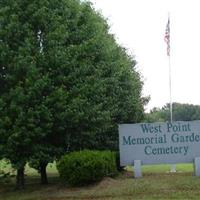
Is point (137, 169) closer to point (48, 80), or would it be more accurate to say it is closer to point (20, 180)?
point (20, 180)

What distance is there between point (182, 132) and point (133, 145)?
1.71 m

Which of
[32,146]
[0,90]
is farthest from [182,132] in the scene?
[0,90]

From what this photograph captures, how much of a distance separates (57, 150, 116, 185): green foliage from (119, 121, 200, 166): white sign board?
1783 mm

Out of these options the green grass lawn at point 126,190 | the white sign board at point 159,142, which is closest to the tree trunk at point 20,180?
the green grass lawn at point 126,190

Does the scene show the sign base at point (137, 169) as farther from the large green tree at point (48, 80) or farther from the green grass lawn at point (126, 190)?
the large green tree at point (48, 80)

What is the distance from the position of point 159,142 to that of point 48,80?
439 centimetres

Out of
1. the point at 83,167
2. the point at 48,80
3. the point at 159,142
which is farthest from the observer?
the point at 159,142

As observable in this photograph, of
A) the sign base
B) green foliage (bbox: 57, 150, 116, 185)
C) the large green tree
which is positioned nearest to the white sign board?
the sign base

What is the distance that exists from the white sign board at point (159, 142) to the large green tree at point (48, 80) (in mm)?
1132

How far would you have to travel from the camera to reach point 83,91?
16.5 m

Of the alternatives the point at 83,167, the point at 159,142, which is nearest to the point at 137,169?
the point at 159,142

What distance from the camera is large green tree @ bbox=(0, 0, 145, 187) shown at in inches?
614

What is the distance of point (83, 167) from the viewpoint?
50.2 feet

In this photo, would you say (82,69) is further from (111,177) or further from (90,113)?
(111,177)
